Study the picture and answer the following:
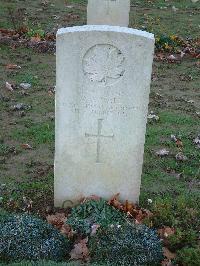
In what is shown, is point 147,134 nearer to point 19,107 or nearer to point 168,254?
point 19,107

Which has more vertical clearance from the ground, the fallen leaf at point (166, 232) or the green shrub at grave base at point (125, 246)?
the green shrub at grave base at point (125, 246)

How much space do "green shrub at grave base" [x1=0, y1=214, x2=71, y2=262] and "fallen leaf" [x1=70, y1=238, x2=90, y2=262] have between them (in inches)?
2.4

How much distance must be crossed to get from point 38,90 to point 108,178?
3730 mm

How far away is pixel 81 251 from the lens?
4969mm

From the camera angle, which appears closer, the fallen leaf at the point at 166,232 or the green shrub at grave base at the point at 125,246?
the green shrub at grave base at the point at 125,246

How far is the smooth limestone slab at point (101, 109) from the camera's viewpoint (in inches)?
197

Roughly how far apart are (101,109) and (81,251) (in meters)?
1.33

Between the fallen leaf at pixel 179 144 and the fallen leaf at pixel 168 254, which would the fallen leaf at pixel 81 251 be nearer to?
the fallen leaf at pixel 168 254

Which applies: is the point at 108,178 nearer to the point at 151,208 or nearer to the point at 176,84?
the point at 151,208

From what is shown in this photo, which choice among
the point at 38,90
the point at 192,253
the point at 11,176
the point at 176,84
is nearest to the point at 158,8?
the point at 176,84

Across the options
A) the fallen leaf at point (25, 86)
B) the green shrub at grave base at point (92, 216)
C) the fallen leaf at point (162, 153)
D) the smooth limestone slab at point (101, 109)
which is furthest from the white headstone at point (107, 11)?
the green shrub at grave base at point (92, 216)

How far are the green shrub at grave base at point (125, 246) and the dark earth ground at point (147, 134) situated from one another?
300 millimetres

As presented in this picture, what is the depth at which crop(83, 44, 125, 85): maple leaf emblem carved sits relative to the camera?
5.04 m

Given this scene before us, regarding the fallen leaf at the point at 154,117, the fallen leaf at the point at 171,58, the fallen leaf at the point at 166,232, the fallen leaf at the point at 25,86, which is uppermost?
the fallen leaf at the point at 171,58
